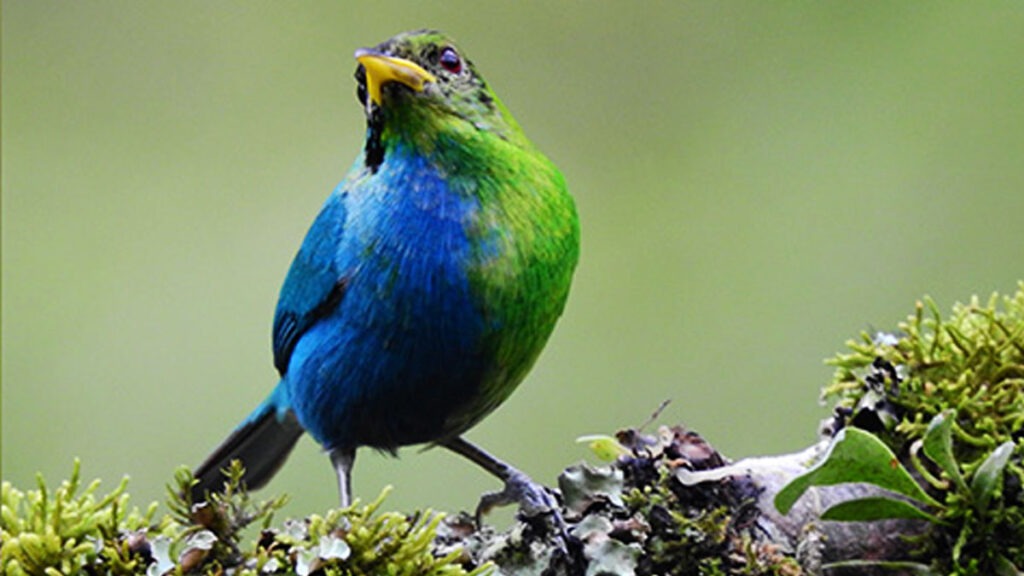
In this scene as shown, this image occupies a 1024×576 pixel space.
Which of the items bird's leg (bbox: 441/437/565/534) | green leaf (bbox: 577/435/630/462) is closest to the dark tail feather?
bird's leg (bbox: 441/437/565/534)

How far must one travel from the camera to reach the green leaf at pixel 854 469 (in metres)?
2.42

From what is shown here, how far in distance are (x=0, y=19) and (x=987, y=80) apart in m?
5.41

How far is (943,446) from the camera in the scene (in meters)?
2.46

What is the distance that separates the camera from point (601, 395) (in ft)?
19.5

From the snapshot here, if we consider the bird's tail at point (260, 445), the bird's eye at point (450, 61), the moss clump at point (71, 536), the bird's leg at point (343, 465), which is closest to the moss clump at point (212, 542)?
the moss clump at point (71, 536)

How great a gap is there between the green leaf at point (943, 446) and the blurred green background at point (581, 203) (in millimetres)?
3008

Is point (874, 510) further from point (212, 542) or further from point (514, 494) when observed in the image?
point (212, 542)

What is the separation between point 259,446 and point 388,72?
148 cm

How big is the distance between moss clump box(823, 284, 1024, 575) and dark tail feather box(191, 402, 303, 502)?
6.80ft

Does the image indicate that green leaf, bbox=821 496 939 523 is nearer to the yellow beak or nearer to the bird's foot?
the bird's foot

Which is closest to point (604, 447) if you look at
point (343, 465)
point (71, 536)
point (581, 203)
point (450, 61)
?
point (71, 536)

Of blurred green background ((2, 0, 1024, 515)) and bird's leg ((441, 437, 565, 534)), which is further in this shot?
blurred green background ((2, 0, 1024, 515))

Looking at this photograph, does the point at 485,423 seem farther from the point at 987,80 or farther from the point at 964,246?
the point at 987,80

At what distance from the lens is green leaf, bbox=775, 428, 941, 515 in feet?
7.95
